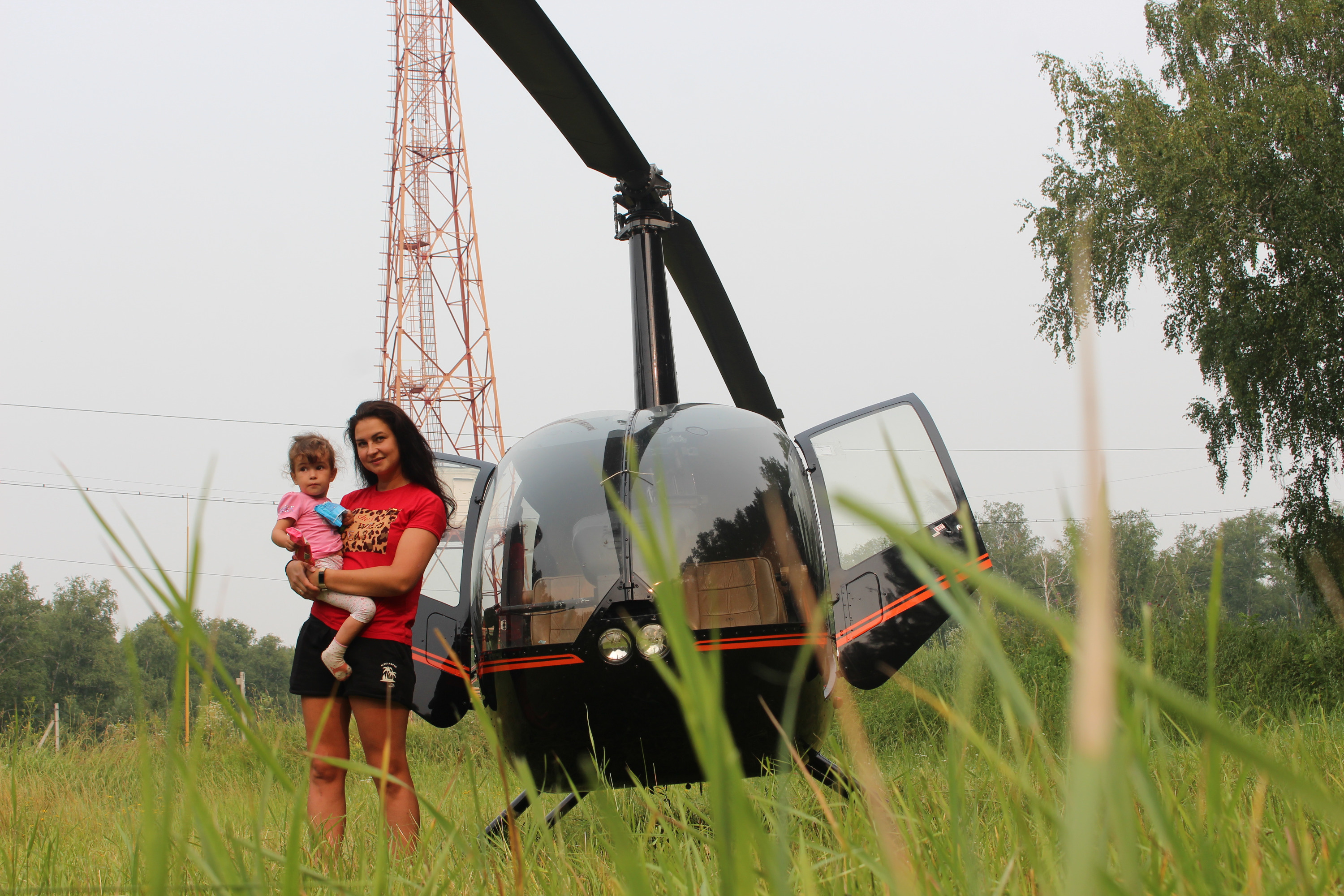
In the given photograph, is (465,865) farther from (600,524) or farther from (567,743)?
(600,524)

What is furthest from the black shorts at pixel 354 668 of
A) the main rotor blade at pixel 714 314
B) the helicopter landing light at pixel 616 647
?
the main rotor blade at pixel 714 314

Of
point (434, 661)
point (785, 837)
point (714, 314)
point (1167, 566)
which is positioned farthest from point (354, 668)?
point (1167, 566)

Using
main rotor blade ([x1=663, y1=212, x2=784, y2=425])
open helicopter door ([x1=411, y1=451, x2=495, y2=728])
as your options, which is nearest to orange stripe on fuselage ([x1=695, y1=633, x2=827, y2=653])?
open helicopter door ([x1=411, y1=451, x2=495, y2=728])

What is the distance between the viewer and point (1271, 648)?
11164mm

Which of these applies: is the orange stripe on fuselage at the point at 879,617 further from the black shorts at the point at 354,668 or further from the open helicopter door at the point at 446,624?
the black shorts at the point at 354,668

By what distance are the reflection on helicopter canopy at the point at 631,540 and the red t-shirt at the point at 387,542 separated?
0.34m

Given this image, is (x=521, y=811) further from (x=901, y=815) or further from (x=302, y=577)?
(x=901, y=815)

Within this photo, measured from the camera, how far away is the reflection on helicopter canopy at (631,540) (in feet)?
8.46

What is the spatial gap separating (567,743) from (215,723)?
34.4ft

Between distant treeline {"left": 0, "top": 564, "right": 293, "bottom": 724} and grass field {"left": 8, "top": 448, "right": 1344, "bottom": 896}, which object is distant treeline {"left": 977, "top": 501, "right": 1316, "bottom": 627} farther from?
distant treeline {"left": 0, "top": 564, "right": 293, "bottom": 724}

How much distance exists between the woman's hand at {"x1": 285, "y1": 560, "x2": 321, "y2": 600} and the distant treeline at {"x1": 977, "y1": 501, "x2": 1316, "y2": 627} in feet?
7.46

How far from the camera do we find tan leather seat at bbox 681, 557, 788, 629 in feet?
8.36

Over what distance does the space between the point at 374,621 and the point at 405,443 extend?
0.70 metres

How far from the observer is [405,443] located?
340 cm
